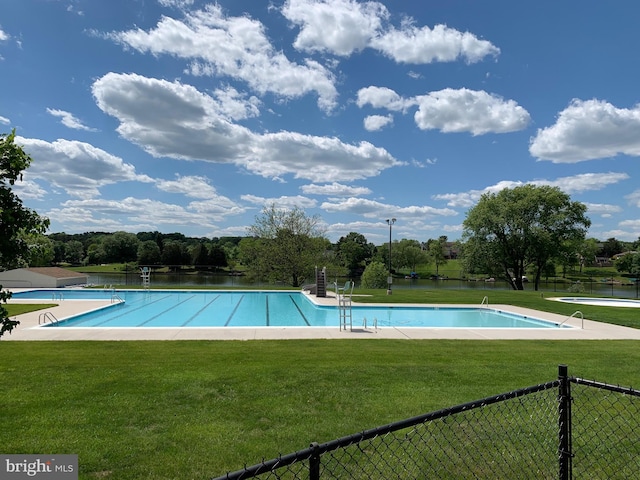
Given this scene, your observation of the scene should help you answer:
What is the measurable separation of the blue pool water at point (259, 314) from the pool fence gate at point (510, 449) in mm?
9863

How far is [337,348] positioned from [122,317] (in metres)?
11.2

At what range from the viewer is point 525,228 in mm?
38812

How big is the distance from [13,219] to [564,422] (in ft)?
12.9

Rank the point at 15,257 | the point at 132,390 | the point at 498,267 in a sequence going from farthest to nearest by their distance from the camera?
1. the point at 498,267
2. the point at 132,390
3. the point at 15,257

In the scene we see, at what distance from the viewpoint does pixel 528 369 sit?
6.68 m

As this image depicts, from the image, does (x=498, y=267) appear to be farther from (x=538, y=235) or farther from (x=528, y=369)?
(x=528, y=369)

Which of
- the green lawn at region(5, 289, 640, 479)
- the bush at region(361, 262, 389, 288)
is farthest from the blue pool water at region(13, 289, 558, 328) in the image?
the bush at region(361, 262, 389, 288)

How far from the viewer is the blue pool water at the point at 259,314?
15.0m

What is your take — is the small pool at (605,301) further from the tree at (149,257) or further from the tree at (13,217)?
the tree at (149,257)

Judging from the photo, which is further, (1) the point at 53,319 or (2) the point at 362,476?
(1) the point at 53,319

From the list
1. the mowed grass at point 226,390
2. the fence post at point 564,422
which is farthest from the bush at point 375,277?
the fence post at point 564,422

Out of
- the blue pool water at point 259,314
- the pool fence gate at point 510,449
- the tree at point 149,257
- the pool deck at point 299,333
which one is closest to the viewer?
the pool fence gate at point 510,449

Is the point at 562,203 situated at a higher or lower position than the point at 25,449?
higher

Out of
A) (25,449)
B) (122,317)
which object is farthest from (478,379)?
(122,317)
